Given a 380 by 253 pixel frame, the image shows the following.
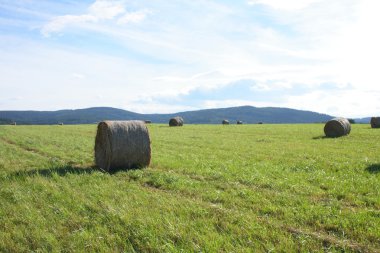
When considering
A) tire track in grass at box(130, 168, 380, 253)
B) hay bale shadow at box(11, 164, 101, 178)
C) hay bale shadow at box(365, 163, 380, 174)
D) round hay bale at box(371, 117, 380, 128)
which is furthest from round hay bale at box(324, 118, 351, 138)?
tire track in grass at box(130, 168, 380, 253)

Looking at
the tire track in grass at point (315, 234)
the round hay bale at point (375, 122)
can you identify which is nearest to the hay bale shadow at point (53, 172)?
the tire track in grass at point (315, 234)

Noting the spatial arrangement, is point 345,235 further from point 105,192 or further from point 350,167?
point 350,167

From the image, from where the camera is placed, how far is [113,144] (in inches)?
636

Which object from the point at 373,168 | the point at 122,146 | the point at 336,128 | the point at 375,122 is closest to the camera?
the point at 373,168

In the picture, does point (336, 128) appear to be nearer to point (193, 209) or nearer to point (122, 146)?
point (122, 146)

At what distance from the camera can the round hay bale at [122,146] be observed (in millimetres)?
16156

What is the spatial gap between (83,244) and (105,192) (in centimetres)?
376

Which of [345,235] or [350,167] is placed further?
[350,167]

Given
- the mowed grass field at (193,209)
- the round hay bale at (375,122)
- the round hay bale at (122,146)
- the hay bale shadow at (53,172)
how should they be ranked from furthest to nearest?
the round hay bale at (375,122) → the round hay bale at (122,146) → the hay bale shadow at (53,172) → the mowed grass field at (193,209)

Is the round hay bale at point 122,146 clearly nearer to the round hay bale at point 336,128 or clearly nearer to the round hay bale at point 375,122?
the round hay bale at point 336,128

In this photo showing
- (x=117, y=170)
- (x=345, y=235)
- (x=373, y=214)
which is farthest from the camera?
(x=117, y=170)

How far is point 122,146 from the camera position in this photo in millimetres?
16328

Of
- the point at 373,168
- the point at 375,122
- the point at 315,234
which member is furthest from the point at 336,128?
the point at 315,234

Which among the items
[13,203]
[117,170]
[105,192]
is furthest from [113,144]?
[13,203]
